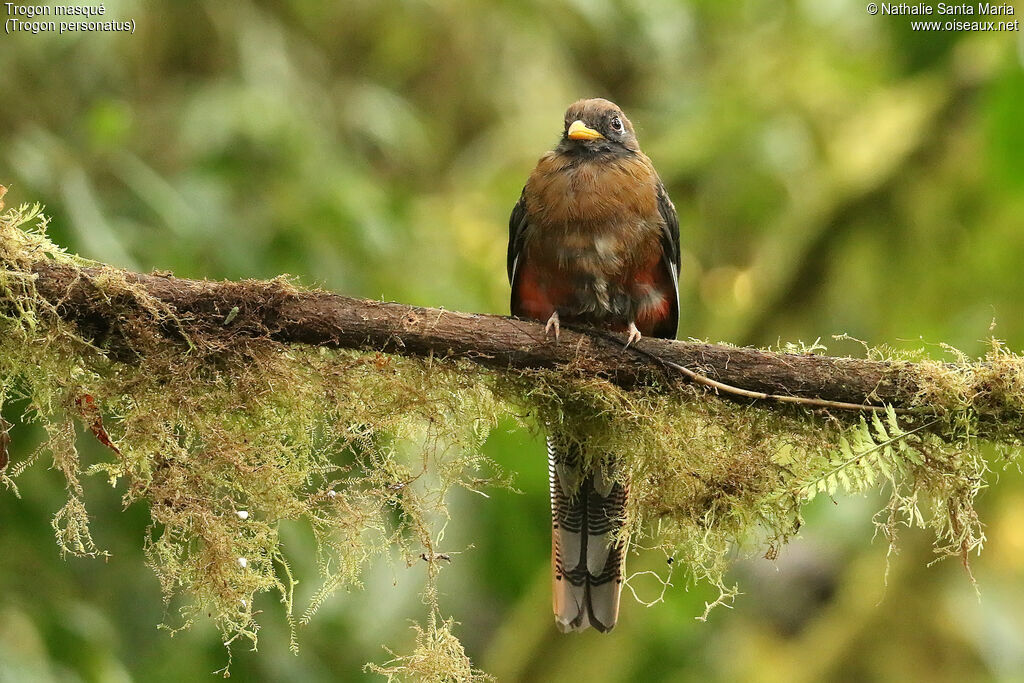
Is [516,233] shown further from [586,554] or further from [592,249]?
[586,554]

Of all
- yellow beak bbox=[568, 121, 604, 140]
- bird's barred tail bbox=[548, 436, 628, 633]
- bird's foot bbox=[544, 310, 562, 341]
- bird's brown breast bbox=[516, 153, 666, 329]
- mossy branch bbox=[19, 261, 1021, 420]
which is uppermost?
yellow beak bbox=[568, 121, 604, 140]

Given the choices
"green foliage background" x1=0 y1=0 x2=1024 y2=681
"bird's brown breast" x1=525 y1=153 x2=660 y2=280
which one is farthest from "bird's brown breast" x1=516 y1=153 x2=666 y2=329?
"green foliage background" x1=0 y1=0 x2=1024 y2=681

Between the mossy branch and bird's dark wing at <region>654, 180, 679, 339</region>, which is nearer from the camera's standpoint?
the mossy branch

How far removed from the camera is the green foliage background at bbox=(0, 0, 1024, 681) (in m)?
3.78

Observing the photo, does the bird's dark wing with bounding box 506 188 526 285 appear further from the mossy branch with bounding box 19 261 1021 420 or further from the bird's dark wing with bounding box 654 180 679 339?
the mossy branch with bounding box 19 261 1021 420

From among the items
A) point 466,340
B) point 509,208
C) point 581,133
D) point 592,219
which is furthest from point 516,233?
point 509,208

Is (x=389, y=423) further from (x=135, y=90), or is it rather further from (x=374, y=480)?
(x=135, y=90)

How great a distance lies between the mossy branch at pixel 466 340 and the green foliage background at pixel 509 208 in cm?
46

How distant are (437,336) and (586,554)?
102 centimetres

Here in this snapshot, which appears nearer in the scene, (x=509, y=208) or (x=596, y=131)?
(x=596, y=131)

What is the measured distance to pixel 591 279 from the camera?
12.1 feet

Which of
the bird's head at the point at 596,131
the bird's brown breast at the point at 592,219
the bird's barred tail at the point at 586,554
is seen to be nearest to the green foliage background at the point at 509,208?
the bird's barred tail at the point at 586,554

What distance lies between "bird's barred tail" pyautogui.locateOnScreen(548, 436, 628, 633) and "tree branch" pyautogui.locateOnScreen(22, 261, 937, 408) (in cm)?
57

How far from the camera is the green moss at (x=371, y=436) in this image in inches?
112
